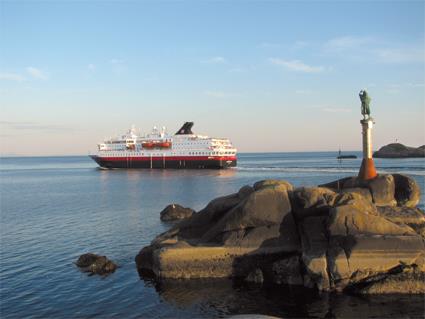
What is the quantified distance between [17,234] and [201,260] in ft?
52.2

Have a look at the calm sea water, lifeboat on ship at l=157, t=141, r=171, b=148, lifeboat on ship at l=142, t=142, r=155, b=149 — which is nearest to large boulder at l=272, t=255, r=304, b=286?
the calm sea water

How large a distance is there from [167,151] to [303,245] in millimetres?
86114

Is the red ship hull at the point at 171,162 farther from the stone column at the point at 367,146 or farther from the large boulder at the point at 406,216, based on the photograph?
the large boulder at the point at 406,216

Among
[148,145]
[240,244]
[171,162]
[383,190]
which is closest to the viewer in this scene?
[240,244]

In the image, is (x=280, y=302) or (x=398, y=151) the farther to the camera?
(x=398, y=151)

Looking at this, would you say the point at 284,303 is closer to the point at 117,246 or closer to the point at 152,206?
the point at 117,246

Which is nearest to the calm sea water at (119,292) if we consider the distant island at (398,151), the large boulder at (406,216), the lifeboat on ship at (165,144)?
the large boulder at (406,216)

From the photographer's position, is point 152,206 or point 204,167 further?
point 204,167

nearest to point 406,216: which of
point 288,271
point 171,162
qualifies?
point 288,271

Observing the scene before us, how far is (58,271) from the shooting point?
63.1 feet

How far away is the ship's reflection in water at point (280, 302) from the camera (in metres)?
13.7

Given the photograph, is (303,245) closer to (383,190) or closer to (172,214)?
(383,190)

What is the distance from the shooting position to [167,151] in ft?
332

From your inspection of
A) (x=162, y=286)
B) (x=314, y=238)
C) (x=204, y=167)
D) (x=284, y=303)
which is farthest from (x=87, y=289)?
(x=204, y=167)
